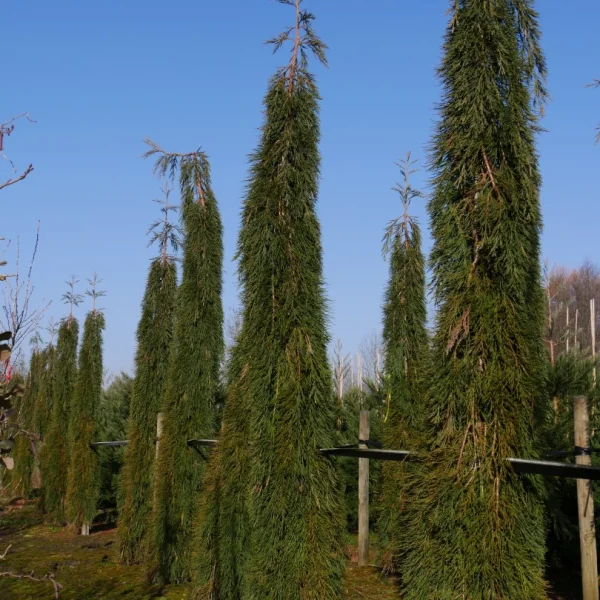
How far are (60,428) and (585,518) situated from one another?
12.1 m

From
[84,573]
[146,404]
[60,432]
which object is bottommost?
[84,573]

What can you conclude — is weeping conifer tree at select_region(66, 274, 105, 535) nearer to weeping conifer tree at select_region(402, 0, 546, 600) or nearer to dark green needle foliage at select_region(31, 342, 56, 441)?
dark green needle foliage at select_region(31, 342, 56, 441)

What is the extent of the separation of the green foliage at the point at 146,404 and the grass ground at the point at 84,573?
1.84 ft

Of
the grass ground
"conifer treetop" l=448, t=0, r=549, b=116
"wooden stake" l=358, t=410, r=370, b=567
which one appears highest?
"conifer treetop" l=448, t=0, r=549, b=116

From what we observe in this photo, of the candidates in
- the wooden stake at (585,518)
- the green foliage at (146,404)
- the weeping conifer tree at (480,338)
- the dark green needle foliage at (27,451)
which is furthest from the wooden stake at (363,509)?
the dark green needle foliage at (27,451)

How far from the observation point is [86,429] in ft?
42.6

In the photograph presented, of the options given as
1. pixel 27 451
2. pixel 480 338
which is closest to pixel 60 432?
pixel 27 451

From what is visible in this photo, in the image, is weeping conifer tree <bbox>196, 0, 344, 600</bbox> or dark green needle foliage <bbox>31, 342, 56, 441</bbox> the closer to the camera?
weeping conifer tree <bbox>196, 0, 344, 600</bbox>

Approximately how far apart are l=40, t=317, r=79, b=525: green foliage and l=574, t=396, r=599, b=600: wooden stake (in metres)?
11.0

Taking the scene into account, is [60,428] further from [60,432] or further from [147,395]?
[147,395]

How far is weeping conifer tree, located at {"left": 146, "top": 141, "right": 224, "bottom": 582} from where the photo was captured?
26.8ft

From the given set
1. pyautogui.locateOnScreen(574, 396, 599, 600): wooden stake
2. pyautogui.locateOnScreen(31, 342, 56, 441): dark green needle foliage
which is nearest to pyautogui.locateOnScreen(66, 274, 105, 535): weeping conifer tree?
pyautogui.locateOnScreen(31, 342, 56, 441): dark green needle foliage

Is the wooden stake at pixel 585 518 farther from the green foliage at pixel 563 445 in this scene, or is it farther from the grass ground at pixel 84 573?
the grass ground at pixel 84 573

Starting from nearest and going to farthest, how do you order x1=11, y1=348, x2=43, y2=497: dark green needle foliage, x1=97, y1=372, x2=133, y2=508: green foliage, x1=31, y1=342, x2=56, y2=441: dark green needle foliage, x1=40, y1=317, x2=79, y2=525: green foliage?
1. x1=97, y1=372, x2=133, y2=508: green foliage
2. x1=40, y1=317, x2=79, y2=525: green foliage
3. x1=11, y1=348, x2=43, y2=497: dark green needle foliage
4. x1=31, y1=342, x2=56, y2=441: dark green needle foliage
